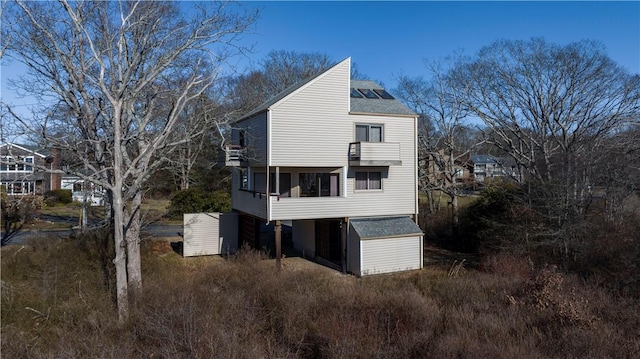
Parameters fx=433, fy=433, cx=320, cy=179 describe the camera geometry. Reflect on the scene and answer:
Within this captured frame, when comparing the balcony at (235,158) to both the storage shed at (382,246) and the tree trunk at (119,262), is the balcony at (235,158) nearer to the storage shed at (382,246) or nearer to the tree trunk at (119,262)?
the storage shed at (382,246)

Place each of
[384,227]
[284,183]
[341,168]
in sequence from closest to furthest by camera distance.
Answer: [384,227] < [341,168] < [284,183]

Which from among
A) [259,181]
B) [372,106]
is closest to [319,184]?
[259,181]

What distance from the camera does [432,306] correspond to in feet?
32.8

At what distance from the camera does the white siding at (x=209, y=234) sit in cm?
2038

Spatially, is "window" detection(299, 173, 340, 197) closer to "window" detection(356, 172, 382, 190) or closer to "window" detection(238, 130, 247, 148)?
"window" detection(356, 172, 382, 190)

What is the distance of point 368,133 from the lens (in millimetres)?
18594

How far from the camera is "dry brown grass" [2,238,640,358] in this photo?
295 inches

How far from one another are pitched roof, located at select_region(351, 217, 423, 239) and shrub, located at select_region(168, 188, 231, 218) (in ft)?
44.0

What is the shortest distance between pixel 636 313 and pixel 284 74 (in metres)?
33.5

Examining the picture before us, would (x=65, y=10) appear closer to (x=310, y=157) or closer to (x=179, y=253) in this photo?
(x=310, y=157)

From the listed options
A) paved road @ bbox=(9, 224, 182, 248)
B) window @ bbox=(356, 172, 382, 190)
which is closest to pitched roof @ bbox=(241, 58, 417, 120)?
window @ bbox=(356, 172, 382, 190)

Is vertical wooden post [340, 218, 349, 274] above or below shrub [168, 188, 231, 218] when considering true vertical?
below

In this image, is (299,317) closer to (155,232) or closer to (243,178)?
(243,178)

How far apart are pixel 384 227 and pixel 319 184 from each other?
346cm
